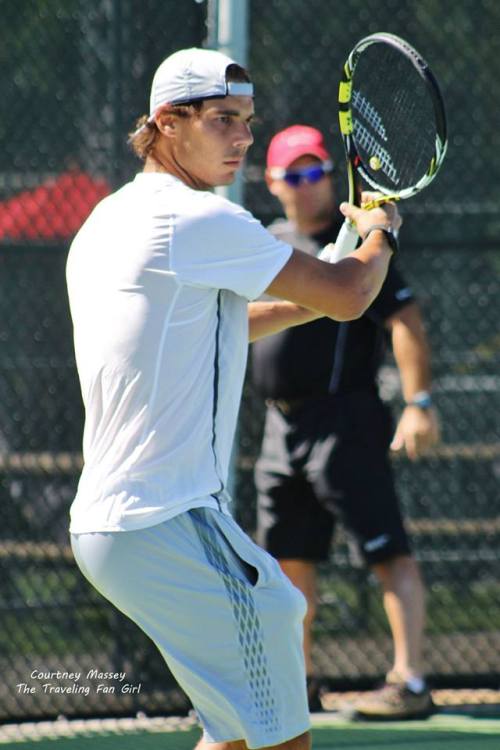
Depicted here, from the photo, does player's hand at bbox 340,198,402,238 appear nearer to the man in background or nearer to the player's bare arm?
the player's bare arm

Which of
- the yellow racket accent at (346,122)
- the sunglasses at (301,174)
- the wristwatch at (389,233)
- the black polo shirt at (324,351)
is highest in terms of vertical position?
the yellow racket accent at (346,122)

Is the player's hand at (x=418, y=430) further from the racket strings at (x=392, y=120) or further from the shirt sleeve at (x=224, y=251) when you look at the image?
the shirt sleeve at (x=224, y=251)

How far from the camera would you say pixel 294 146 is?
452cm

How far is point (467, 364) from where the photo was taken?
4941 mm

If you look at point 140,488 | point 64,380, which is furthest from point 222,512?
point 64,380

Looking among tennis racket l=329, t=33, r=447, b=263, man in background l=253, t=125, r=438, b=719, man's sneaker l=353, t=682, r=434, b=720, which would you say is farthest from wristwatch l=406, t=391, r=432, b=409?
tennis racket l=329, t=33, r=447, b=263

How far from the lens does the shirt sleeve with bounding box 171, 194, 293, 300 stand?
2.81 m

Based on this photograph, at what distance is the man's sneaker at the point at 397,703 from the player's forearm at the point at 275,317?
5.16ft

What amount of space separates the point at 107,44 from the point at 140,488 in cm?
221

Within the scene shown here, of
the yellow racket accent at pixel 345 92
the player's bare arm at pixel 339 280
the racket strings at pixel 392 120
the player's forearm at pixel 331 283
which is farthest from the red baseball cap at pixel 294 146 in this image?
the player's forearm at pixel 331 283

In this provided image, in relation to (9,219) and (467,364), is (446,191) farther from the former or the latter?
(9,219)

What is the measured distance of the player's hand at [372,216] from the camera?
3117 millimetres

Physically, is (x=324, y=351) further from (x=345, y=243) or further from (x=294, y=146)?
(x=345, y=243)

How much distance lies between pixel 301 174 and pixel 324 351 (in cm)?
55
